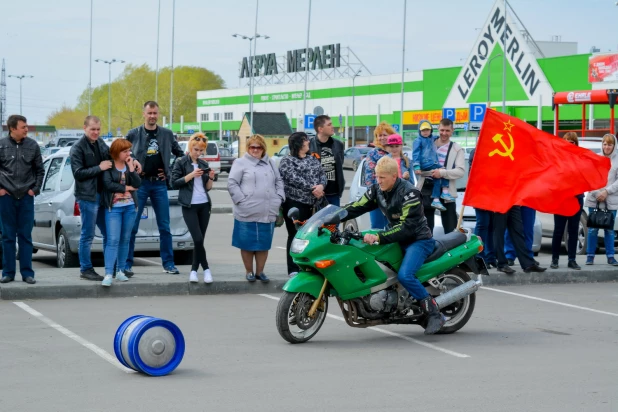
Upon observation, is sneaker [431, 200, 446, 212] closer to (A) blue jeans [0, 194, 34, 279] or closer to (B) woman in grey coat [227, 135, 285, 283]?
(B) woman in grey coat [227, 135, 285, 283]

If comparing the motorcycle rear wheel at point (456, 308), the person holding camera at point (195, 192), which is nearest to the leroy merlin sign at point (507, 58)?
the person holding camera at point (195, 192)

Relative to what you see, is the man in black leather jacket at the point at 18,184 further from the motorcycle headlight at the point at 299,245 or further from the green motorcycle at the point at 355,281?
the motorcycle headlight at the point at 299,245

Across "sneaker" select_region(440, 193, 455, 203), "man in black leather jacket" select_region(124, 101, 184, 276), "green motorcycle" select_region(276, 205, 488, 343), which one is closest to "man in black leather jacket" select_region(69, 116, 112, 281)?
"man in black leather jacket" select_region(124, 101, 184, 276)

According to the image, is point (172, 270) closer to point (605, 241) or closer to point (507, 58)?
point (605, 241)

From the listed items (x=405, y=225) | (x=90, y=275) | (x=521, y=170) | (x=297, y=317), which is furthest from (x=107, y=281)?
(x=521, y=170)

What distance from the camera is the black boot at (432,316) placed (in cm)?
970

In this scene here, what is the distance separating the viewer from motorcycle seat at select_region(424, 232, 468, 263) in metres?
9.93

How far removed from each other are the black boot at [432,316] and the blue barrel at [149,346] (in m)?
2.66

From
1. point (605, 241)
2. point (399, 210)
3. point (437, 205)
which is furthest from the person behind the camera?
point (605, 241)

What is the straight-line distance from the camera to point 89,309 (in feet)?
37.2

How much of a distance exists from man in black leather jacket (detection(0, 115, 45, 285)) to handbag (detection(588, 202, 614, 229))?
7650mm

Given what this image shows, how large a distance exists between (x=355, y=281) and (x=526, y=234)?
5809 millimetres

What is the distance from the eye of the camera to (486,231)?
14484 mm

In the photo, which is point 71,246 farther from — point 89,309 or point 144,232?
point 89,309
